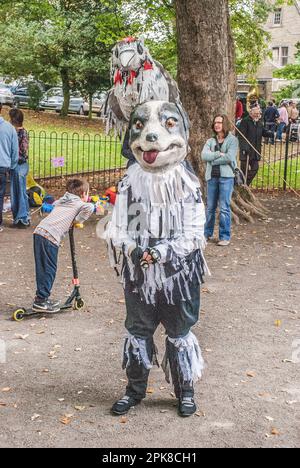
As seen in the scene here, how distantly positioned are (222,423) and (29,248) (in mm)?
5373

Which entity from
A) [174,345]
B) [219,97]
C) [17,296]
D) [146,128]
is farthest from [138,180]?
[219,97]

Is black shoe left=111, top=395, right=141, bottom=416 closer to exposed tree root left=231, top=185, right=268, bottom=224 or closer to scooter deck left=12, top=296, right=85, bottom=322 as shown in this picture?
scooter deck left=12, top=296, right=85, bottom=322

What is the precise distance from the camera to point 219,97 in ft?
34.3

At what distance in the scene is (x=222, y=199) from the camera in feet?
31.0

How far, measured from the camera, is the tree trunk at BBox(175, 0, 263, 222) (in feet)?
33.6

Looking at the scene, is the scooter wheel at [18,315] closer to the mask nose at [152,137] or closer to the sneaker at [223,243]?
the mask nose at [152,137]

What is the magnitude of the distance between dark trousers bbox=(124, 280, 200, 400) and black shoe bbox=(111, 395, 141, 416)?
43mm

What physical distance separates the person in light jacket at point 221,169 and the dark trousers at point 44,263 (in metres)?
3.38

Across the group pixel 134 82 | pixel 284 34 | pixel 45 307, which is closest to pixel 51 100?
pixel 284 34

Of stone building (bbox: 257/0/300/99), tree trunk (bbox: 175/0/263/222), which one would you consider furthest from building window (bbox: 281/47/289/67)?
tree trunk (bbox: 175/0/263/222)

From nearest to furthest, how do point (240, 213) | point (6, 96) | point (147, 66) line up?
point (147, 66) → point (240, 213) → point (6, 96)

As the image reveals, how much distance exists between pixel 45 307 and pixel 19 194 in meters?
4.16

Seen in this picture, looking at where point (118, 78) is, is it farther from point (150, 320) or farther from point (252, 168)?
point (252, 168)

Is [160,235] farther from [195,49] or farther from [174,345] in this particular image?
[195,49]
